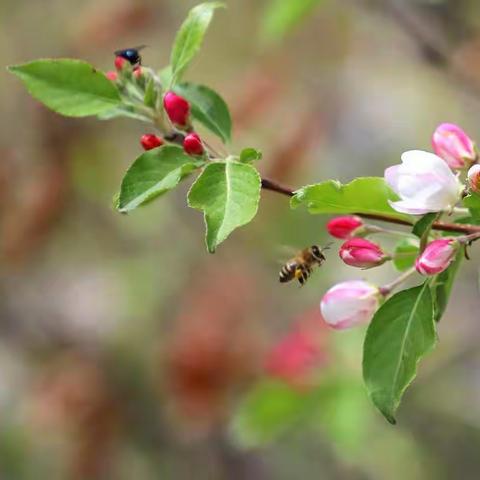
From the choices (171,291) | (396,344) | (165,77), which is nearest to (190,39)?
(165,77)

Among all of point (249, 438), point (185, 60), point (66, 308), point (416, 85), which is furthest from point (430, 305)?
point (416, 85)

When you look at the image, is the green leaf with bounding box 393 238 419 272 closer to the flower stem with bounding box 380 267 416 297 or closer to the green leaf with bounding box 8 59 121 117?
the flower stem with bounding box 380 267 416 297

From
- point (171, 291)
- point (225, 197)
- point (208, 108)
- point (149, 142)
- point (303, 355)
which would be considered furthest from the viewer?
point (171, 291)

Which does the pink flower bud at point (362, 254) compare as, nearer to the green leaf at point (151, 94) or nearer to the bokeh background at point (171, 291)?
the green leaf at point (151, 94)

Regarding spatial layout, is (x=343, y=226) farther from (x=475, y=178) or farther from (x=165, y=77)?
(x=165, y=77)

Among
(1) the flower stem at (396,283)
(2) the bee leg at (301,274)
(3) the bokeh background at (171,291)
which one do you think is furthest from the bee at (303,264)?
(3) the bokeh background at (171,291)

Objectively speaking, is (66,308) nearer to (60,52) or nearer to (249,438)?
(60,52)
